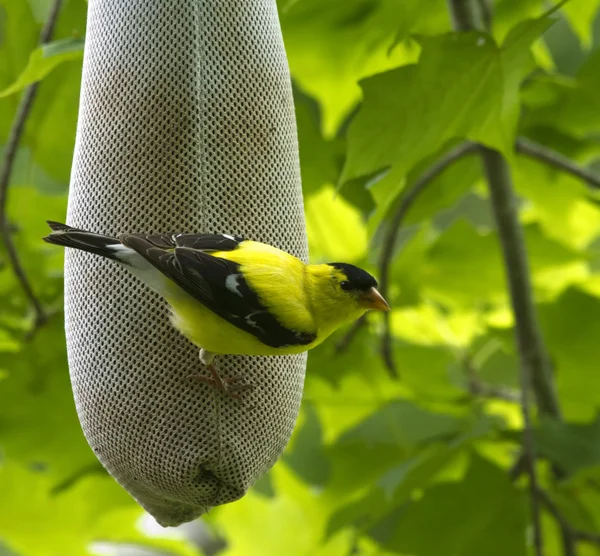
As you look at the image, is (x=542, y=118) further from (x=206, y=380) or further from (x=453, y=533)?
(x=206, y=380)

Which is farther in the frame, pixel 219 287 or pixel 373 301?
pixel 373 301

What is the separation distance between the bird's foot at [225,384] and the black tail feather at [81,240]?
30 cm

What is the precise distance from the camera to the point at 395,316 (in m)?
3.58

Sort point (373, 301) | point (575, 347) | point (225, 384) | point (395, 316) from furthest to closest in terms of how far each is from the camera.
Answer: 1. point (395, 316)
2. point (575, 347)
3. point (373, 301)
4. point (225, 384)

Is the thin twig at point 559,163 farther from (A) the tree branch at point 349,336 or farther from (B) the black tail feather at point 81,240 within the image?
(B) the black tail feather at point 81,240

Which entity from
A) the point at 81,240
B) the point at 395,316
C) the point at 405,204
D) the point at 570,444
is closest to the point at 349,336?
the point at 405,204

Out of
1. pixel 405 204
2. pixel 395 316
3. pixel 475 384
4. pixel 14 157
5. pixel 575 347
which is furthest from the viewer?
pixel 395 316

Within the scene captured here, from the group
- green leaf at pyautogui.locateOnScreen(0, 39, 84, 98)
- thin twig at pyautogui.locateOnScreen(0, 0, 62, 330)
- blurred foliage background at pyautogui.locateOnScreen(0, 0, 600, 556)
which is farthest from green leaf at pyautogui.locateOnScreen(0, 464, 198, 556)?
green leaf at pyautogui.locateOnScreen(0, 39, 84, 98)

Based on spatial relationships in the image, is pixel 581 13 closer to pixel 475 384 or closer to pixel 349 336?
pixel 349 336

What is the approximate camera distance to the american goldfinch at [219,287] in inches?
68.4

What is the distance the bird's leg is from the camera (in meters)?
1.84

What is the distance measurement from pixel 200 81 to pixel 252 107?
129 millimetres

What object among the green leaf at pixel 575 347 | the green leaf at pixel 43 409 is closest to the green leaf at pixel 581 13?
the green leaf at pixel 575 347

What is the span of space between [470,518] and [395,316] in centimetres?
109
